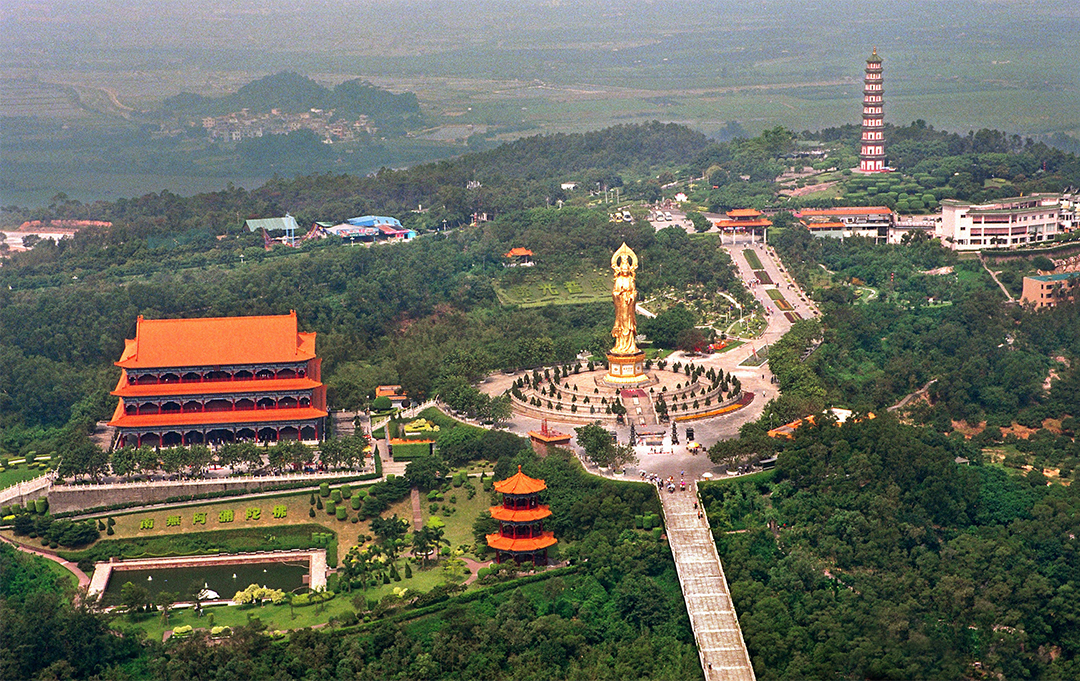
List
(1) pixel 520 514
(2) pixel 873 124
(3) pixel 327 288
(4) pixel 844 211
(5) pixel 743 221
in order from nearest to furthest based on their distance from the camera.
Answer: (1) pixel 520 514 → (3) pixel 327 288 → (5) pixel 743 221 → (4) pixel 844 211 → (2) pixel 873 124

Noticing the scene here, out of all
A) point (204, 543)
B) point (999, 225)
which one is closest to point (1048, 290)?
point (999, 225)

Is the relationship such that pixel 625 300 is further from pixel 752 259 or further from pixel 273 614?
pixel 752 259

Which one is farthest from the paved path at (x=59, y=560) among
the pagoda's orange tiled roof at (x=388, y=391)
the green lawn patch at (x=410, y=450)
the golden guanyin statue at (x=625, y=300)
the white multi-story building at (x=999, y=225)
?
the white multi-story building at (x=999, y=225)

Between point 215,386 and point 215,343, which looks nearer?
point 215,386

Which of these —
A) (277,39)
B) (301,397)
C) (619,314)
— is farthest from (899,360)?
(277,39)

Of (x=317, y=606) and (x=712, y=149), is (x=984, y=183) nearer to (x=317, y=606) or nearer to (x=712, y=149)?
(x=712, y=149)

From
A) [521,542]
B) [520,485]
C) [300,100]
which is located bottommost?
[521,542]
